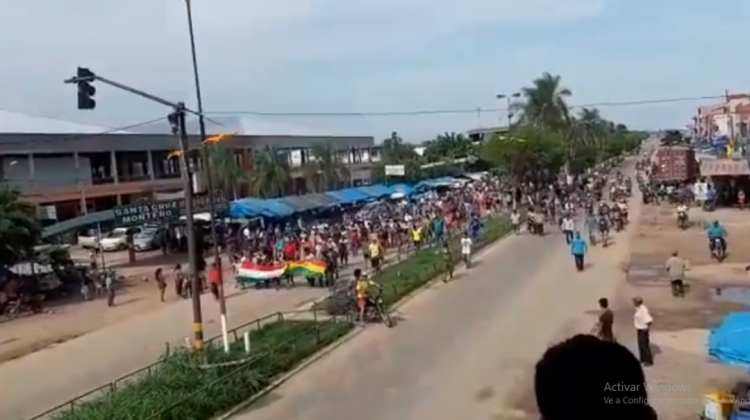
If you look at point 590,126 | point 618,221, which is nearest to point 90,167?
point 618,221

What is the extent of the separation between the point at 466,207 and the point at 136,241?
17.1 meters

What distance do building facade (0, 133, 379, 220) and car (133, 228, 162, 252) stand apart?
4452 millimetres

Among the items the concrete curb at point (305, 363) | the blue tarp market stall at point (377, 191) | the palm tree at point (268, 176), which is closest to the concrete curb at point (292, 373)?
the concrete curb at point (305, 363)

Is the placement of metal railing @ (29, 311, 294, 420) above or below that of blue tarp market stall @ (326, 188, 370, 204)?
below

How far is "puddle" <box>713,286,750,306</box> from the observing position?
19516 millimetres

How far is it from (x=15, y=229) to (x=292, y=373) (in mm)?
18799

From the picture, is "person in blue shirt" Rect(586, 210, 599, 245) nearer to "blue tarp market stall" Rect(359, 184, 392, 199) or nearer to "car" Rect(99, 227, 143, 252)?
"car" Rect(99, 227, 143, 252)

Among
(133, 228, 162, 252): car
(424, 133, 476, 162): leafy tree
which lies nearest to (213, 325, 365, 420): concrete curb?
(133, 228, 162, 252): car

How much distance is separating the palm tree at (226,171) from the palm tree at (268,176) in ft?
3.70

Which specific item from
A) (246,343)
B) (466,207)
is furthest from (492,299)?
(466,207)

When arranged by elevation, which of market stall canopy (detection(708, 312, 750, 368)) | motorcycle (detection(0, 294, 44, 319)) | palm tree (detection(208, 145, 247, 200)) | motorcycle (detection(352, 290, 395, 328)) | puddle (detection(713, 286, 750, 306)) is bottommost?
motorcycle (detection(0, 294, 44, 319))

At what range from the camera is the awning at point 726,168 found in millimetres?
44969

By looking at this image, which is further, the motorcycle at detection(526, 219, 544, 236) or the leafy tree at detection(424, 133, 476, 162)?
the leafy tree at detection(424, 133, 476, 162)

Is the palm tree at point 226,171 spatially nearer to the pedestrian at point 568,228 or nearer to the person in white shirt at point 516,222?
the person in white shirt at point 516,222
